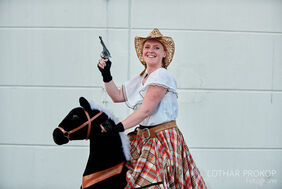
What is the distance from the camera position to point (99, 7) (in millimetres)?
3516

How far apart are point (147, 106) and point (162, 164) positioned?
1.22 ft

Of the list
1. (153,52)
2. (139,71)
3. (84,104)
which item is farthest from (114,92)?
(139,71)

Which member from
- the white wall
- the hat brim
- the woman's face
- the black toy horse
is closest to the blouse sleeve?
the woman's face

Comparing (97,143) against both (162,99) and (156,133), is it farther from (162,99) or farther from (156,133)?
(162,99)

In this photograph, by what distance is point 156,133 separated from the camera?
1932 millimetres

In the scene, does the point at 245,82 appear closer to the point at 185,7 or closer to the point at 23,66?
the point at 185,7

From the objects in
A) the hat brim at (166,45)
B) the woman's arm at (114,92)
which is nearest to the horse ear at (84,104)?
the woman's arm at (114,92)

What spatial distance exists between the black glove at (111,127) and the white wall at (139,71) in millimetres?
1806

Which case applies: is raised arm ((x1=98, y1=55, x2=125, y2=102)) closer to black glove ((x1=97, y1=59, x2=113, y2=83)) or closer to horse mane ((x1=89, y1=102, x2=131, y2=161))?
black glove ((x1=97, y1=59, x2=113, y2=83))

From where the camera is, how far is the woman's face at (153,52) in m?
2.05

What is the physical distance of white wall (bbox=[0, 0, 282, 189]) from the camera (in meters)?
3.54

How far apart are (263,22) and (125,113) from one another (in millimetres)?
1980

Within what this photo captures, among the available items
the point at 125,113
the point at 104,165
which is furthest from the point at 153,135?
the point at 125,113

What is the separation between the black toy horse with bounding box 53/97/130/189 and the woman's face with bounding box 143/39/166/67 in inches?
20.4
